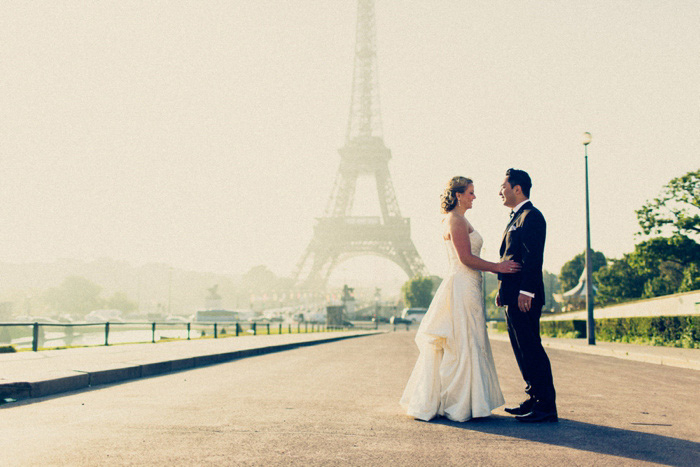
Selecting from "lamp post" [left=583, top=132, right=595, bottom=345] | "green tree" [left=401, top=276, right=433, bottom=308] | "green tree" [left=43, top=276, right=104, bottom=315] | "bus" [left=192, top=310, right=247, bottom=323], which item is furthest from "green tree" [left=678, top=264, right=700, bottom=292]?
"green tree" [left=43, top=276, right=104, bottom=315]

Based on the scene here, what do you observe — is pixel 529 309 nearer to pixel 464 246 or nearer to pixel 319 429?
pixel 464 246

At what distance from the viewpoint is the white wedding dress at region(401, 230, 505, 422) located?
516cm

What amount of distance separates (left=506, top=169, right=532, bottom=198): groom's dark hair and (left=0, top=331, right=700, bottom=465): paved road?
1.96m

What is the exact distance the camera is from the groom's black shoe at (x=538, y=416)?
16.7ft

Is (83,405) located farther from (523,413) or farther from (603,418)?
(603,418)

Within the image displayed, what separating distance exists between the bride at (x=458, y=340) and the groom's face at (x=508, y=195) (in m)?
0.28

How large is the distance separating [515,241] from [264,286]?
5697 inches

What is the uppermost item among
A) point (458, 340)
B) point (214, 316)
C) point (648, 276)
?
point (648, 276)

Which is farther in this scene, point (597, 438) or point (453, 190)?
point (453, 190)

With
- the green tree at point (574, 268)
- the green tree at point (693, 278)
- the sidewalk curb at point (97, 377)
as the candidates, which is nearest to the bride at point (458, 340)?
the sidewalk curb at point (97, 377)

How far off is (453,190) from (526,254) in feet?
2.79

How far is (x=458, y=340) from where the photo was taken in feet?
17.5

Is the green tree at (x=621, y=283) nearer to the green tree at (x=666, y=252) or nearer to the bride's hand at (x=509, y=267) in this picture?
the green tree at (x=666, y=252)

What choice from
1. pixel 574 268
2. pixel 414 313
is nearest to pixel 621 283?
pixel 574 268
